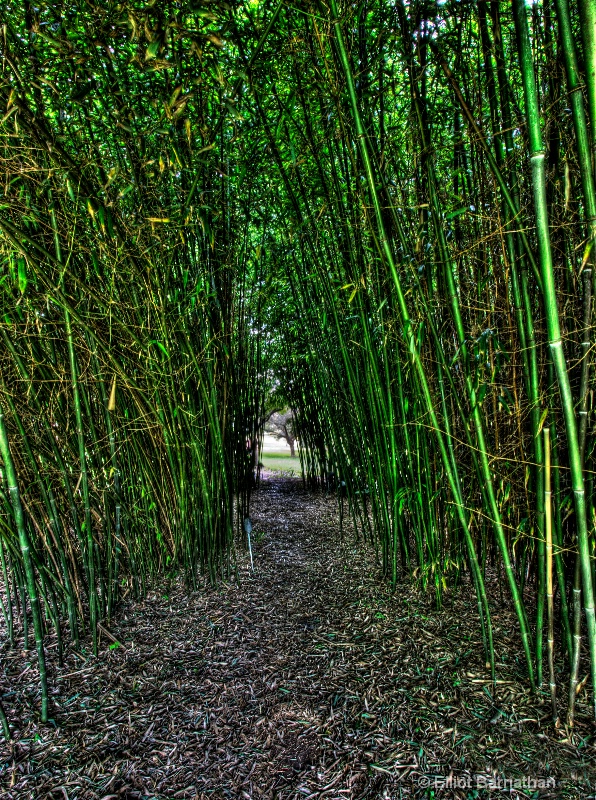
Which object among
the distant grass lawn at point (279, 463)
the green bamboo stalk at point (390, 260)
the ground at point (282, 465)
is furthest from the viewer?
the distant grass lawn at point (279, 463)

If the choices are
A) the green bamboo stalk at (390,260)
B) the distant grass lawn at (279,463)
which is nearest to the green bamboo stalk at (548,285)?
the green bamboo stalk at (390,260)

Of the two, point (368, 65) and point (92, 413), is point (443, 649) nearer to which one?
point (92, 413)

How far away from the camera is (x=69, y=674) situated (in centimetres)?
137

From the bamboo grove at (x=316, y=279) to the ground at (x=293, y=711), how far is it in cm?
11

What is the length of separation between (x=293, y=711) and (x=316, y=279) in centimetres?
186

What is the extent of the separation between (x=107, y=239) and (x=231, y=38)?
2.45 feet

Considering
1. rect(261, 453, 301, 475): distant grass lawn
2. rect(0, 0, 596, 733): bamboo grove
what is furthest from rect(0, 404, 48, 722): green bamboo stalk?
rect(261, 453, 301, 475): distant grass lawn

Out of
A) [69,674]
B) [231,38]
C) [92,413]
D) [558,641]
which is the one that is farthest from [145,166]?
[558,641]

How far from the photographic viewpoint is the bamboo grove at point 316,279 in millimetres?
1052

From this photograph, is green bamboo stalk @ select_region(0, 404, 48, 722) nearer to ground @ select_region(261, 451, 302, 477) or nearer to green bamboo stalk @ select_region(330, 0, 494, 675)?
green bamboo stalk @ select_region(330, 0, 494, 675)

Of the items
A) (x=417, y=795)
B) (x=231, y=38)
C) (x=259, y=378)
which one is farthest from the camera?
(x=259, y=378)

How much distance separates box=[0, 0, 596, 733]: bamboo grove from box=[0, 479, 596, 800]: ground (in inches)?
4.4

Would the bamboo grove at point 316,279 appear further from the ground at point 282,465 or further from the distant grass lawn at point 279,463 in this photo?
the distant grass lawn at point 279,463

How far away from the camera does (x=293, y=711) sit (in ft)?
3.95
